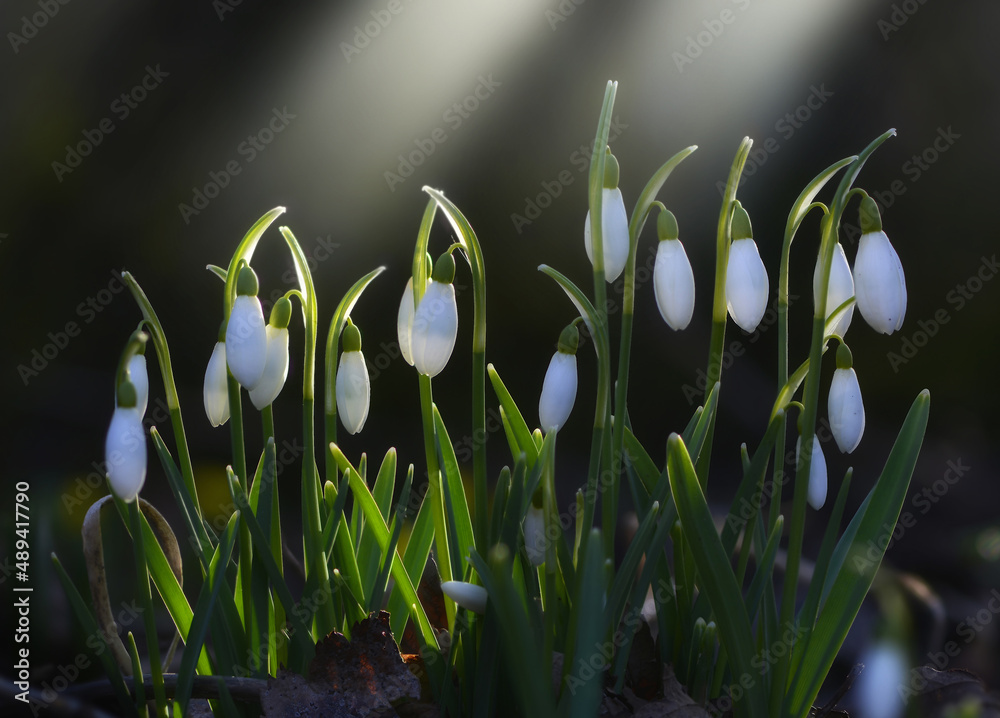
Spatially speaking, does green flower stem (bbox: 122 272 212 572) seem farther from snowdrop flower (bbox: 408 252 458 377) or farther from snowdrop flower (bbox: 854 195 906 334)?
snowdrop flower (bbox: 854 195 906 334)

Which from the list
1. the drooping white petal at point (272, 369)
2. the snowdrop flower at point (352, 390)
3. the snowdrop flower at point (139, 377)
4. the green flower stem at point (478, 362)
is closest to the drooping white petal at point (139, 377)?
the snowdrop flower at point (139, 377)

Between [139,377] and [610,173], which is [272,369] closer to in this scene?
[139,377]

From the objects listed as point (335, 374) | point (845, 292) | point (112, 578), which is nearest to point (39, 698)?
point (335, 374)

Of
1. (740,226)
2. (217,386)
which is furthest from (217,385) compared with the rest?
(740,226)

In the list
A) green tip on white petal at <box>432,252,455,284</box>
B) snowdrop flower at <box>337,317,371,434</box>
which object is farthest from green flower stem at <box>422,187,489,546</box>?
snowdrop flower at <box>337,317,371,434</box>

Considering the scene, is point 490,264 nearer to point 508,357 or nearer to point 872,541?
point 508,357

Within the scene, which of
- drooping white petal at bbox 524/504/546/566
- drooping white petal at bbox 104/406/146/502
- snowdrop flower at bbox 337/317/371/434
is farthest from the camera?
snowdrop flower at bbox 337/317/371/434
